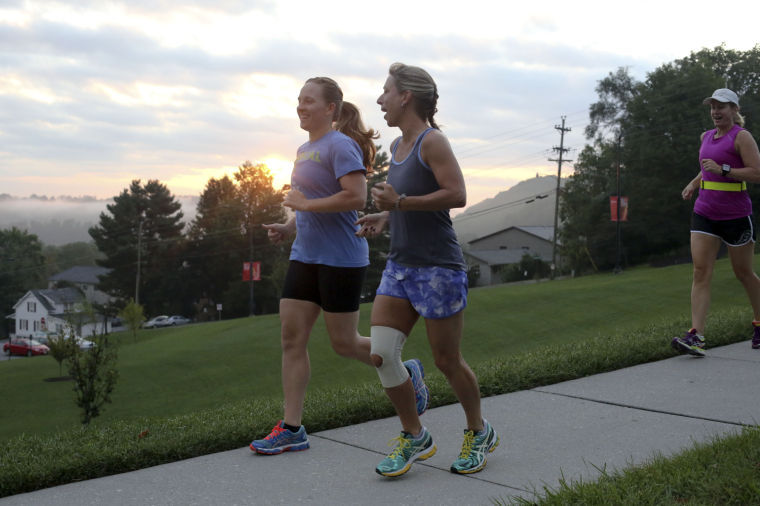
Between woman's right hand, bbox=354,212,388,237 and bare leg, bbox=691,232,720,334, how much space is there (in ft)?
11.5

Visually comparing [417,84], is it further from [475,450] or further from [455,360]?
[475,450]

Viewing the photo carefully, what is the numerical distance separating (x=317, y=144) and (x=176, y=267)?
271 feet

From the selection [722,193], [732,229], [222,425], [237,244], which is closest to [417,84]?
[222,425]

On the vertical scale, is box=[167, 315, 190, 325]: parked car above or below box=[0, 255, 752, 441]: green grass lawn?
below

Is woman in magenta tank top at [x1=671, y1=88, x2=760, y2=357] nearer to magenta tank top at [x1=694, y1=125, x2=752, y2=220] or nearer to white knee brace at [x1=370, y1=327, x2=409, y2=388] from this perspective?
magenta tank top at [x1=694, y1=125, x2=752, y2=220]

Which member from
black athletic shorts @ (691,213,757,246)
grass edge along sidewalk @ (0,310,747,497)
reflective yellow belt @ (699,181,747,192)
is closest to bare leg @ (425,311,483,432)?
grass edge along sidewalk @ (0,310,747,497)

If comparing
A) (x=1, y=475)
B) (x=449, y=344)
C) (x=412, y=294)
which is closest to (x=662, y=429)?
(x=449, y=344)

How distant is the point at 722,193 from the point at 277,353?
93.5ft

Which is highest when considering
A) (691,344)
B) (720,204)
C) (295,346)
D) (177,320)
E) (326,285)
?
(720,204)

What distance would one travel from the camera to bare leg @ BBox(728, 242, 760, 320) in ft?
20.7

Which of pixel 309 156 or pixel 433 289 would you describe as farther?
pixel 309 156

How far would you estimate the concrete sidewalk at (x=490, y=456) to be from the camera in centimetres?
332

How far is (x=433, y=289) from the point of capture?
3.56 m

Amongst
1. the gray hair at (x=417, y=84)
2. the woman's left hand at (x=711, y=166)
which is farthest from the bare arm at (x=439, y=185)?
the woman's left hand at (x=711, y=166)
